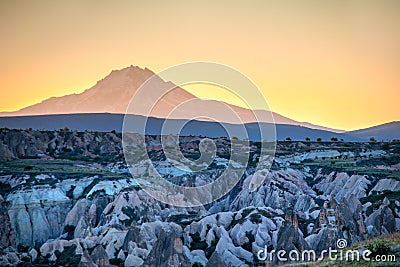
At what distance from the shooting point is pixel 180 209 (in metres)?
66.1

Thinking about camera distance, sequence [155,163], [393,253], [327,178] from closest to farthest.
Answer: [393,253], [327,178], [155,163]

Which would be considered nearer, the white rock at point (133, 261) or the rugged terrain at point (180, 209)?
the white rock at point (133, 261)

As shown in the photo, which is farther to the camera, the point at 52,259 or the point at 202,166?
the point at 202,166

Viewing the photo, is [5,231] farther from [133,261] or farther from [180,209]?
[133,261]

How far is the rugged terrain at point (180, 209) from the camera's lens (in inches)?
1837

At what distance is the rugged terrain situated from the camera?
1837 inches

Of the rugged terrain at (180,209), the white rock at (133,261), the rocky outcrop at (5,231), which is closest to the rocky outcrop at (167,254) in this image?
the rugged terrain at (180,209)

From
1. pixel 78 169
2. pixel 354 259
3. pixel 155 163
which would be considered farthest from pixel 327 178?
pixel 354 259

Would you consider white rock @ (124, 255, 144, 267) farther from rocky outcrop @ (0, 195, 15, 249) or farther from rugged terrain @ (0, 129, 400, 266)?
rocky outcrop @ (0, 195, 15, 249)

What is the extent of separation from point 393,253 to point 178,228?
99.4ft

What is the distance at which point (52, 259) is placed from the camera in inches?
2035

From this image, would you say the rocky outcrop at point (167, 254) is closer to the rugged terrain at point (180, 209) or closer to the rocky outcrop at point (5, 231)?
the rugged terrain at point (180, 209)

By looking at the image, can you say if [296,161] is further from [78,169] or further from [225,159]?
[78,169]

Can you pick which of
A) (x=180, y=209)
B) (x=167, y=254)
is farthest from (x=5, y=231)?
(x=167, y=254)
